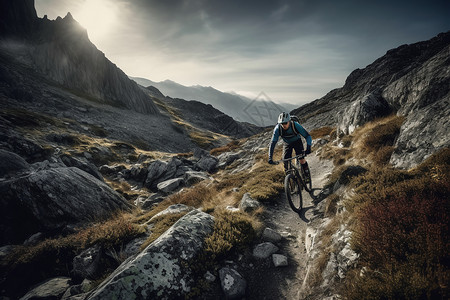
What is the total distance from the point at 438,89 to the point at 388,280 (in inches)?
454

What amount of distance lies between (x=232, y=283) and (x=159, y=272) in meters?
1.81

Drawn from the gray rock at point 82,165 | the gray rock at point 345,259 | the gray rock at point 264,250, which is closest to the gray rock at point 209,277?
the gray rock at point 264,250

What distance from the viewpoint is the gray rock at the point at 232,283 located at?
4.63 m

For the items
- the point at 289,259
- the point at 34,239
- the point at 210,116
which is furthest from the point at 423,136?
the point at 210,116

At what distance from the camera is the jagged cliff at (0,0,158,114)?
2970 inches

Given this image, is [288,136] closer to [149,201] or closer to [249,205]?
[249,205]

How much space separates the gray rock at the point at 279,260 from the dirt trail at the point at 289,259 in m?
0.11

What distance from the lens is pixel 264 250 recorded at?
583cm

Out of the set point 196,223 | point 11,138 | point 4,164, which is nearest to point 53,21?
point 11,138

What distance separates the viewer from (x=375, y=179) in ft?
20.4

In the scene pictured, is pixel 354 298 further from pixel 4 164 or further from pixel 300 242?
pixel 4 164

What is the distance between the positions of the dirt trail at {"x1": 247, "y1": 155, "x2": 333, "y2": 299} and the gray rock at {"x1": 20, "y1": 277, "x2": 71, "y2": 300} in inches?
216

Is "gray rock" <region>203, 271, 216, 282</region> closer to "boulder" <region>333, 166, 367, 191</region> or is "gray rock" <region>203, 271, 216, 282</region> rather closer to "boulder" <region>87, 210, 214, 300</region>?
"boulder" <region>87, 210, 214, 300</region>

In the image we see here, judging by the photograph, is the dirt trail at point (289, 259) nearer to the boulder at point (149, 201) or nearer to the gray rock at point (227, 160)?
the boulder at point (149, 201)
